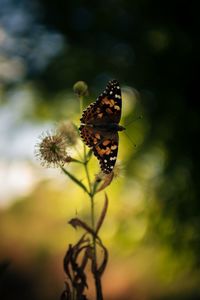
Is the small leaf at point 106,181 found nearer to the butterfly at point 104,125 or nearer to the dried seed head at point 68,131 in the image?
the butterfly at point 104,125

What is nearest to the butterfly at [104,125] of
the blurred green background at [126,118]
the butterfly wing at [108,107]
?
the butterfly wing at [108,107]

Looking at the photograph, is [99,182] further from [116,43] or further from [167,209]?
[116,43]

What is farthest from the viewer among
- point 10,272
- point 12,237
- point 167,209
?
point 12,237

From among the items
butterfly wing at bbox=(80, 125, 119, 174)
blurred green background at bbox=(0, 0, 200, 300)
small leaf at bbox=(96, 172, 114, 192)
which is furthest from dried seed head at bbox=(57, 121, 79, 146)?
blurred green background at bbox=(0, 0, 200, 300)

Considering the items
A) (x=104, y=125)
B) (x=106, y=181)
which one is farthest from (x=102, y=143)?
(x=106, y=181)

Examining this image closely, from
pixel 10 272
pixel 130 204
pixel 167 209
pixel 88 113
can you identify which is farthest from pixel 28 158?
pixel 88 113
